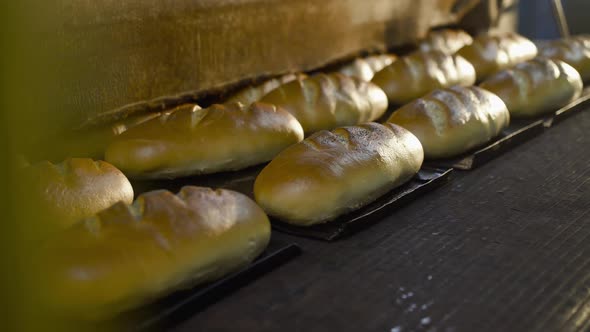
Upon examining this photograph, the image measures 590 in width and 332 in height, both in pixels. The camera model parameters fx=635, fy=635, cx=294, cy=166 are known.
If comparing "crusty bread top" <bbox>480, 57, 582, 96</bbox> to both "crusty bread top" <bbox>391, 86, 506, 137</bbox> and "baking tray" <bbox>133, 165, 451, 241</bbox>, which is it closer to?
"crusty bread top" <bbox>391, 86, 506, 137</bbox>

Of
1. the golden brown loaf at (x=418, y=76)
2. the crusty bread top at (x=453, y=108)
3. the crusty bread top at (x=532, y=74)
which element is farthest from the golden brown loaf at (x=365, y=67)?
the crusty bread top at (x=453, y=108)

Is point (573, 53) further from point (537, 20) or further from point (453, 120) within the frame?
point (537, 20)

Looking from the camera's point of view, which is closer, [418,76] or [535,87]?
[535,87]

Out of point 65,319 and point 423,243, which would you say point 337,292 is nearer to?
point 423,243

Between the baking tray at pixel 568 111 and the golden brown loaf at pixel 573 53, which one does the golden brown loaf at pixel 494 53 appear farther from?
the baking tray at pixel 568 111

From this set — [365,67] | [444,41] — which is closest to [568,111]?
[365,67]

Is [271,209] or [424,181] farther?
[424,181]

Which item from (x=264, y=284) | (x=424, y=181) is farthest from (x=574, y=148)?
(x=264, y=284)
